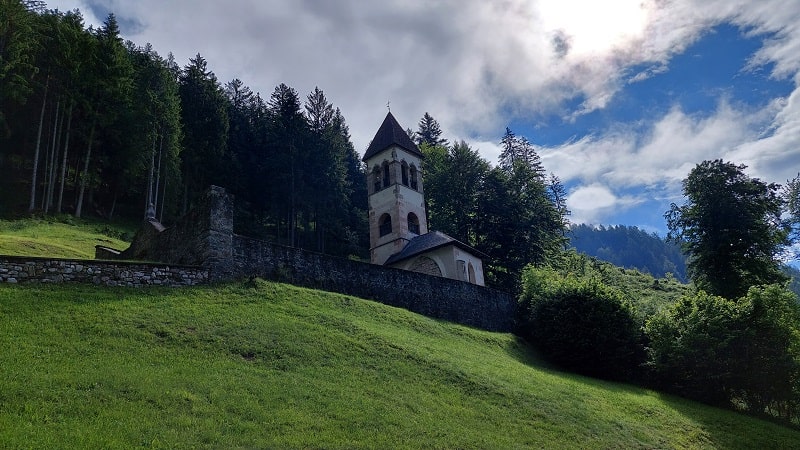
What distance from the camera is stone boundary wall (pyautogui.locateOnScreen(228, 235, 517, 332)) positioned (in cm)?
1962

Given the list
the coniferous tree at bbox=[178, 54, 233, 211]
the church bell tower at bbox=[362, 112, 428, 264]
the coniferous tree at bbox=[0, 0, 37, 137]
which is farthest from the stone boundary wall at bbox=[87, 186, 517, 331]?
the coniferous tree at bbox=[178, 54, 233, 211]

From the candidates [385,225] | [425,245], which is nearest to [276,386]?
[425,245]

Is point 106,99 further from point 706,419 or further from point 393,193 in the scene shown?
point 706,419

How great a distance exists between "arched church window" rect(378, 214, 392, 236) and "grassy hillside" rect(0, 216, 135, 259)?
1471 cm

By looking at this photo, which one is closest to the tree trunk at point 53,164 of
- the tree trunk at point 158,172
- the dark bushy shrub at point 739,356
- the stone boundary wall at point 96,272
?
the tree trunk at point 158,172

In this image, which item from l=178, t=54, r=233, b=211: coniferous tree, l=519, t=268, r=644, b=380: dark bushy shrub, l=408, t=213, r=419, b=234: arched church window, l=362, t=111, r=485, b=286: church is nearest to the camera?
l=519, t=268, r=644, b=380: dark bushy shrub

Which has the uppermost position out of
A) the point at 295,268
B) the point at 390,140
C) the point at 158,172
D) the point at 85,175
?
the point at 390,140

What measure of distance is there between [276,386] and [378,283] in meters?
11.9

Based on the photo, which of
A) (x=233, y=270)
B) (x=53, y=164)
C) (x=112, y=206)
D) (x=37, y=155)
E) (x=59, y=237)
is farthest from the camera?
(x=112, y=206)

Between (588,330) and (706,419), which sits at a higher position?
(588,330)

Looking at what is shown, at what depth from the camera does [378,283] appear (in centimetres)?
2347

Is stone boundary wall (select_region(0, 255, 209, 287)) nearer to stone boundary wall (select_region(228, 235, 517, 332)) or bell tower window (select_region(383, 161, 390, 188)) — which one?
stone boundary wall (select_region(228, 235, 517, 332))

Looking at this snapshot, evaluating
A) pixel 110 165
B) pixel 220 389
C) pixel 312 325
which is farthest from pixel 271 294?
pixel 110 165

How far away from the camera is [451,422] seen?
1220 cm
